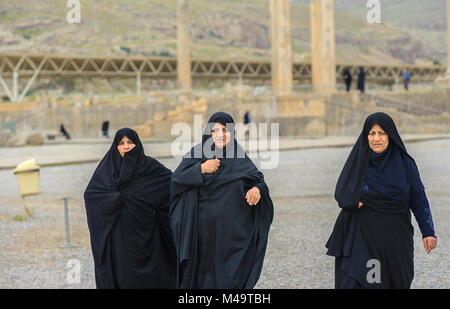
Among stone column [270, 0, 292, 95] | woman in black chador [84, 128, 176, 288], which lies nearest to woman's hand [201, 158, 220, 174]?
woman in black chador [84, 128, 176, 288]

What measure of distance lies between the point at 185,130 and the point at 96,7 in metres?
126

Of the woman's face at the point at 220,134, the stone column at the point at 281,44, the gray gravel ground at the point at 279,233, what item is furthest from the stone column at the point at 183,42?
the woman's face at the point at 220,134

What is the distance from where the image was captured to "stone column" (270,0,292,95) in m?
36.6

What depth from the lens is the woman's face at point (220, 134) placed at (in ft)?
17.2

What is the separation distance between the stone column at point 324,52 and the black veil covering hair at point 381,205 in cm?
3283

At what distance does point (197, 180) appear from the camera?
5.28 metres

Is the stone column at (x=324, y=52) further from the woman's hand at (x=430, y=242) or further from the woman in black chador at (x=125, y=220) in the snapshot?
the woman's hand at (x=430, y=242)

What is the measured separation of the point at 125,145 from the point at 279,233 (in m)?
Answer: 4.74

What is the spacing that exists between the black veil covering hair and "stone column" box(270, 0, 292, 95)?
31325mm

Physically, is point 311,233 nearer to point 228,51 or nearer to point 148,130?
point 148,130

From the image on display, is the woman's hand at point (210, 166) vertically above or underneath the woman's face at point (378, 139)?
underneath

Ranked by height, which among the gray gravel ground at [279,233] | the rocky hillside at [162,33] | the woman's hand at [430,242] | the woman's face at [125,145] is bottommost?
the gray gravel ground at [279,233]

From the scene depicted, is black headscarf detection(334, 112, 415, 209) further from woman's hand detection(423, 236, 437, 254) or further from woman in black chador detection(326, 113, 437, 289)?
woman's hand detection(423, 236, 437, 254)

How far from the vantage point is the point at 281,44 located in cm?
3722
